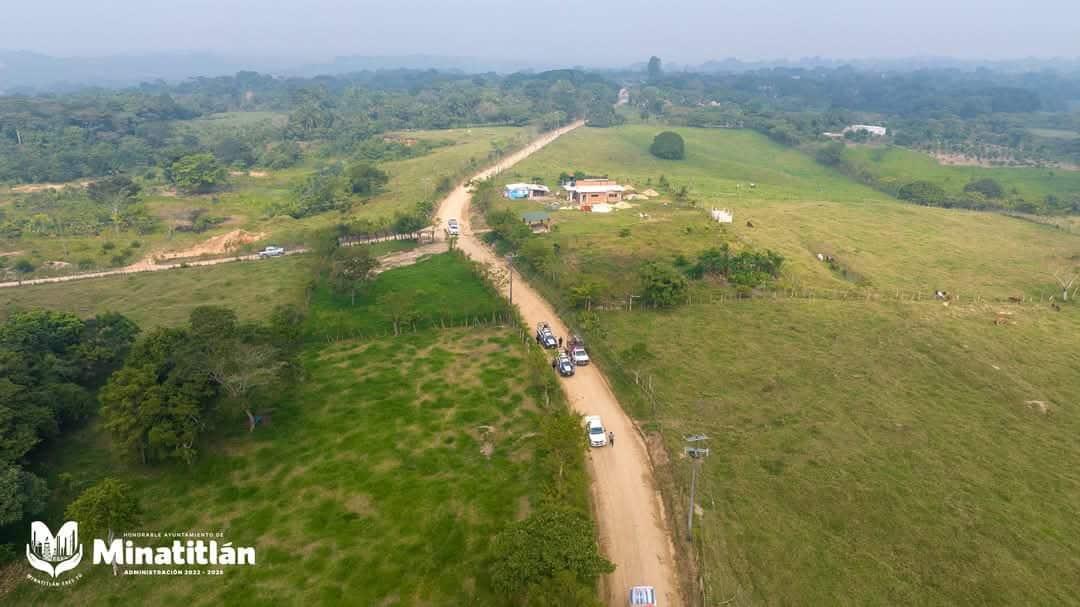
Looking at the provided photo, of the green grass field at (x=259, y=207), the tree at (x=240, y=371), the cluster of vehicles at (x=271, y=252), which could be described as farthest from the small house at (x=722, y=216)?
the tree at (x=240, y=371)

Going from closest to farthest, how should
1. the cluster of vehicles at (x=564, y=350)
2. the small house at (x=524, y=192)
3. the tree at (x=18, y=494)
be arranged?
the tree at (x=18, y=494) → the cluster of vehicles at (x=564, y=350) → the small house at (x=524, y=192)

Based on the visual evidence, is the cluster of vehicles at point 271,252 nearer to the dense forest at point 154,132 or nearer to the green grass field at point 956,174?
the dense forest at point 154,132

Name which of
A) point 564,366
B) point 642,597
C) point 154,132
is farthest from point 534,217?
point 154,132

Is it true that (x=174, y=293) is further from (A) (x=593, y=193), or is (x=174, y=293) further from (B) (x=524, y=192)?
(A) (x=593, y=193)

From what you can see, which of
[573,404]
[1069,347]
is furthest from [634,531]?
[1069,347]

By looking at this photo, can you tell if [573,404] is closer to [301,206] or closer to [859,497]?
[859,497]

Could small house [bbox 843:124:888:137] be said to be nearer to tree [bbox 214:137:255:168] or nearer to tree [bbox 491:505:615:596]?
tree [bbox 214:137:255:168]
